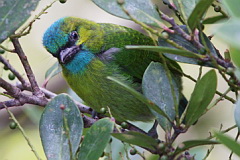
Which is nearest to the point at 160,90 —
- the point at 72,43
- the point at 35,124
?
the point at 72,43

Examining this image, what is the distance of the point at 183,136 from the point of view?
5258 millimetres

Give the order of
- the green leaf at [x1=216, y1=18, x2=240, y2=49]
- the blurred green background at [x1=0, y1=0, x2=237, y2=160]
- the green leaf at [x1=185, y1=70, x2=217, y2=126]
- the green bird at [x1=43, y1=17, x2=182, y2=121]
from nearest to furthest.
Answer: the green leaf at [x1=216, y1=18, x2=240, y2=49]
the green leaf at [x1=185, y1=70, x2=217, y2=126]
the green bird at [x1=43, y1=17, x2=182, y2=121]
the blurred green background at [x1=0, y1=0, x2=237, y2=160]

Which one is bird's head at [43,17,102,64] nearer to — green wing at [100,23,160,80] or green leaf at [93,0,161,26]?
green wing at [100,23,160,80]

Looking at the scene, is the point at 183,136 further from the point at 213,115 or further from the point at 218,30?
the point at 218,30

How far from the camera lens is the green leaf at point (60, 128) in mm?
1996

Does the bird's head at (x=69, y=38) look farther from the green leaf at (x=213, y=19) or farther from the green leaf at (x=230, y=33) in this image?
the green leaf at (x=230, y=33)

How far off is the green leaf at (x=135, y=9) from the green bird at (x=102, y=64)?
141cm

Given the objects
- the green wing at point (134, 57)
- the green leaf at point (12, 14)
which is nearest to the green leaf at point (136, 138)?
the green leaf at point (12, 14)

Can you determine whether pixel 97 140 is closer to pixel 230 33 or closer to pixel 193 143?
pixel 193 143

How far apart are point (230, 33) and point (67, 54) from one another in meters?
2.50

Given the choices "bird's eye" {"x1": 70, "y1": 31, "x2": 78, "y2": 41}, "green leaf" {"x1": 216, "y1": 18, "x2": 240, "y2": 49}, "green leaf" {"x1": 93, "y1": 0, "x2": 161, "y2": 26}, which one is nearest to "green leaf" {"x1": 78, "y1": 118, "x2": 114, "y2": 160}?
"green leaf" {"x1": 93, "y1": 0, "x2": 161, "y2": 26}

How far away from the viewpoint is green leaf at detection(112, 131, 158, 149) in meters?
1.79

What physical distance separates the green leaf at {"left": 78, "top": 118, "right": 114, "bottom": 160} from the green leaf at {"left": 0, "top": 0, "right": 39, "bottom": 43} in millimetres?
490

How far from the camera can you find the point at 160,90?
1.99 metres
